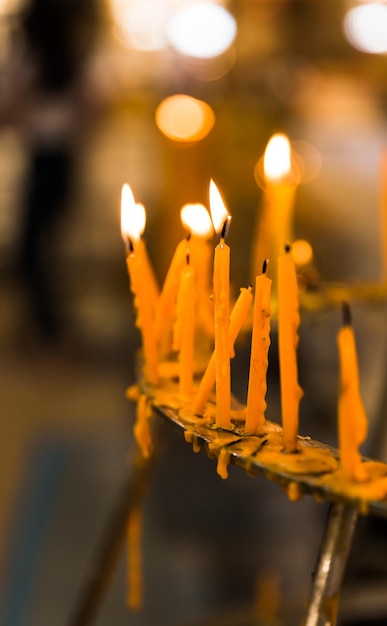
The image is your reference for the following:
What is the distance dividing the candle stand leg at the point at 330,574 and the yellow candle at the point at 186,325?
0.38ft

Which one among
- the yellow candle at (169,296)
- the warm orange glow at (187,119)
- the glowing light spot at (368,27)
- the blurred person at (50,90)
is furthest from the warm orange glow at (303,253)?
the glowing light spot at (368,27)

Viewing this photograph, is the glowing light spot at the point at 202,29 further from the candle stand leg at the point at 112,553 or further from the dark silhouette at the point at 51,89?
the candle stand leg at the point at 112,553

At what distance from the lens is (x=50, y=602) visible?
4.32 feet

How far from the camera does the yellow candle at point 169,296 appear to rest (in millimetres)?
466

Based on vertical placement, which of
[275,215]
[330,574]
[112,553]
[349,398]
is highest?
[275,215]

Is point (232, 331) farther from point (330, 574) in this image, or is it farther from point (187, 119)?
point (187, 119)

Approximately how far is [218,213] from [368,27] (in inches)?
155

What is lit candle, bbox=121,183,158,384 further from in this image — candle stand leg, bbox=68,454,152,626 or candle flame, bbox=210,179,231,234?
candle stand leg, bbox=68,454,152,626

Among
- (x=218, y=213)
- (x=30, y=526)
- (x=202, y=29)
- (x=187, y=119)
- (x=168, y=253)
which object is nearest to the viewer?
(x=218, y=213)

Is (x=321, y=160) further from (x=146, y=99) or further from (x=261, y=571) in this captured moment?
(x=261, y=571)

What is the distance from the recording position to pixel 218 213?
0.45m

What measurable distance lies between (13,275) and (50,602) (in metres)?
3.34

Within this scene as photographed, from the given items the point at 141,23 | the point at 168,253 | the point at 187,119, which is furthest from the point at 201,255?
the point at 141,23

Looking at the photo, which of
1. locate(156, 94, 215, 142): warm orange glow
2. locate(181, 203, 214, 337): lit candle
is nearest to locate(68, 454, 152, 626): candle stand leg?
locate(181, 203, 214, 337): lit candle
